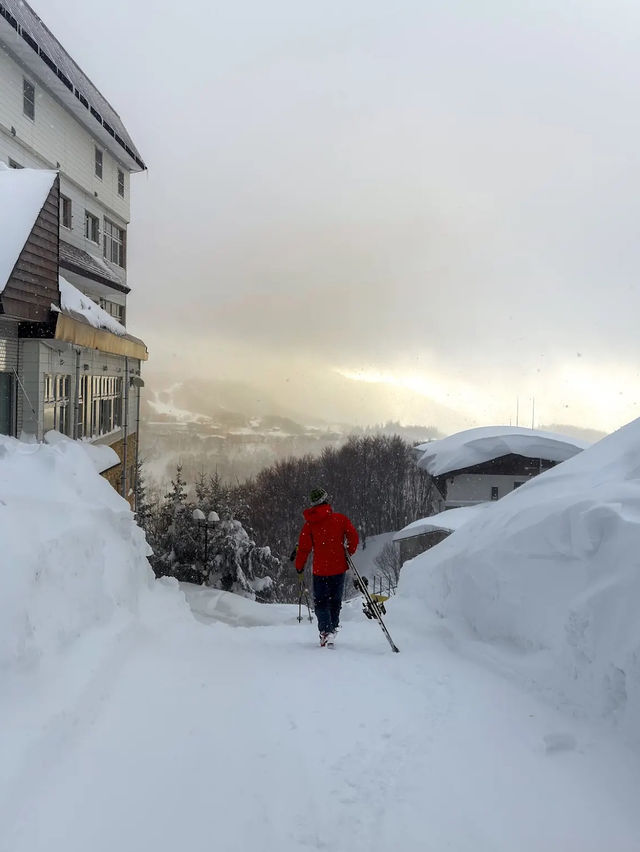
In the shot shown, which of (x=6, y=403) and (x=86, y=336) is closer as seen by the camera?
(x=6, y=403)

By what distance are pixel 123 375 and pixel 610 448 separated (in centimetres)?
1758

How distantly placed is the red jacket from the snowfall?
3.24 feet

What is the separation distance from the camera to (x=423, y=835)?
10.8 feet

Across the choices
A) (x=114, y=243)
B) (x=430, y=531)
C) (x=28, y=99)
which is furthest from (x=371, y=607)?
(x=114, y=243)

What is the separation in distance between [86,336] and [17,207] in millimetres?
2878

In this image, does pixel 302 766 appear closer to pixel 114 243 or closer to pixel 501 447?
pixel 114 243

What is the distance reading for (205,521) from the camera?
3594 centimetres

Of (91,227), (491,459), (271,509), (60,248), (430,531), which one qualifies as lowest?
(271,509)

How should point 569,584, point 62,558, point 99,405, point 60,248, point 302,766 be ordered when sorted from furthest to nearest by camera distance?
point 60,248, point 99,405, point 62,558, point 569,584, point 302,766

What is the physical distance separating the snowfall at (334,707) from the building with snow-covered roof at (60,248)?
5.08 metres

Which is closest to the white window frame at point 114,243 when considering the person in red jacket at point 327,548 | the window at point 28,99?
the window at point 28,99

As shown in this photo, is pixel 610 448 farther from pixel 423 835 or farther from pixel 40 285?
pixel 40 285

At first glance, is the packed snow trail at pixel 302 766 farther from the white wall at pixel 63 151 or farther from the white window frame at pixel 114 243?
the white window frame at pixel 114 243

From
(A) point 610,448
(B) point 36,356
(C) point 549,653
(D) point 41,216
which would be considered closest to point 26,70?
(D) point 41,216
